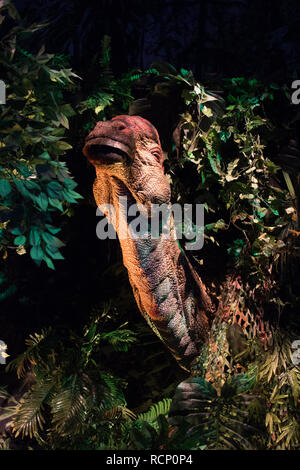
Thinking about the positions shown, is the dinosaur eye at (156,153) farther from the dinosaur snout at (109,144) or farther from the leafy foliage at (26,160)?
the leafy foliage at (26,160)

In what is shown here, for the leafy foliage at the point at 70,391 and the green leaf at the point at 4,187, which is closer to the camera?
the green leaf at the point at 4,187

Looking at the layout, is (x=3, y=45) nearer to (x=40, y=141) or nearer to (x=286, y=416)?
(x=40, y=141)

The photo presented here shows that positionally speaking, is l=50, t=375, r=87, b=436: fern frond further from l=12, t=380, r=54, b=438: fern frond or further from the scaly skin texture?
the scaly skin texture

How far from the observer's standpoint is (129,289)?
1924 mm

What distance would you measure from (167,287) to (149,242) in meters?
0.15

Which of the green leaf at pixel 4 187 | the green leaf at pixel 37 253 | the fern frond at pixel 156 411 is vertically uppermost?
the green leaf at pixel 4 187

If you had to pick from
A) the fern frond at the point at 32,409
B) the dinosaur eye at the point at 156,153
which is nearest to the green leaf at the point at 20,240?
the dinosaur eye at the point at 156,153

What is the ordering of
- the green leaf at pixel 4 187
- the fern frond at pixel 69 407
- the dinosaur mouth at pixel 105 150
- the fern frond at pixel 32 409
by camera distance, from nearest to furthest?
1. the green leaf at pixel 4 187
2. the dinosaur mouth at pixel 105 150
3. the fern frond at pixel 69 407
4. the fern frond at pixel 32 409

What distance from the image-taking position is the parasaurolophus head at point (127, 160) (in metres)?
1.28

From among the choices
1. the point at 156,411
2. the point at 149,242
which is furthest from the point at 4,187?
the point at 156,411

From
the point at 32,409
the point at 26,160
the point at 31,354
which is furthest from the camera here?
the point at 31,354

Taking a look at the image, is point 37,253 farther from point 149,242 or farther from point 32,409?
point 32,409

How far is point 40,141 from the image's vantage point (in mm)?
1207

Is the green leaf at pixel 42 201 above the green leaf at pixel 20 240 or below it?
above
